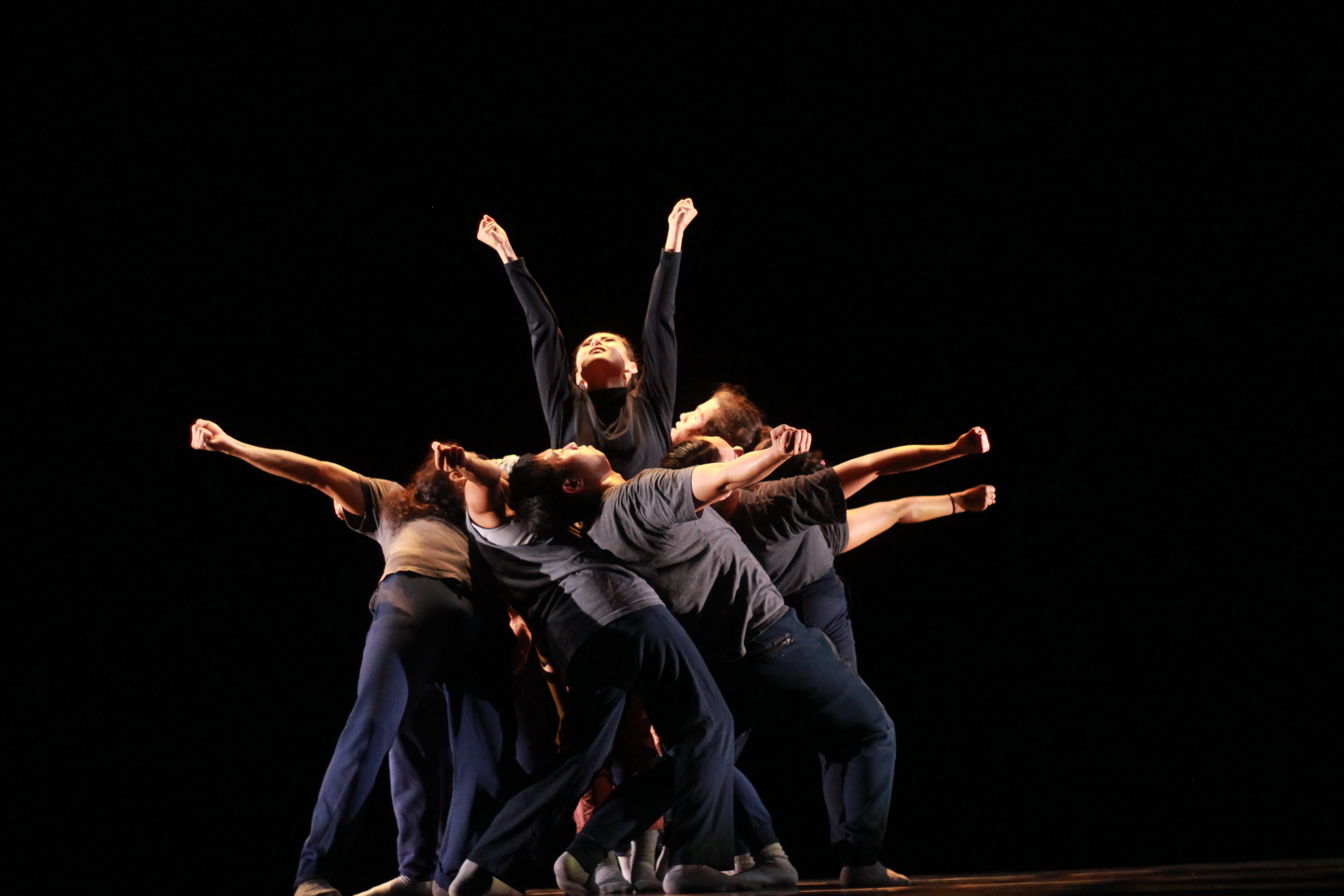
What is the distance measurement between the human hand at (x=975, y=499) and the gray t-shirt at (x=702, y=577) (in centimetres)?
74

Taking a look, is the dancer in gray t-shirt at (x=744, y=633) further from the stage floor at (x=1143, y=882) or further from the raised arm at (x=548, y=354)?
the raised arm at (x=548, y=354)

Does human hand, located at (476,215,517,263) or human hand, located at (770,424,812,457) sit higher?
human hand, located at (476,215,517,263)

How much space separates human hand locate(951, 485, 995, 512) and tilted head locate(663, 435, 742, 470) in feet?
2.28

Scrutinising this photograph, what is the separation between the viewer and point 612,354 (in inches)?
111

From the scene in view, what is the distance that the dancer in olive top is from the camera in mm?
2725

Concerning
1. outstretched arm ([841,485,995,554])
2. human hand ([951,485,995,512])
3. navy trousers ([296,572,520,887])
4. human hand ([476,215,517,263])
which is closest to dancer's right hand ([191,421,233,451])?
navy trousers ([296,572,520,887])

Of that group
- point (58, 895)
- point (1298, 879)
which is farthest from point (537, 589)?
point (58, 895)

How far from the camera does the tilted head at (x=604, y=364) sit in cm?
282

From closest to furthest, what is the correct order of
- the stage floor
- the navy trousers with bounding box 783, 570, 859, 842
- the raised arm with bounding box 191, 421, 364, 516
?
the stage floor < the raised arm with bounding box 191, 421, 364, 516 < the navy trousers with bounding box 783, 570, 859, 842

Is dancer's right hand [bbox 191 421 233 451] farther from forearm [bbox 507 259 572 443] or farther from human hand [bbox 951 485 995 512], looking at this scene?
human hand [bbox 951 485 995 512]

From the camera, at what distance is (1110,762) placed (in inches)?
126

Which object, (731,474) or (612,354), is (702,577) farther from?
(612,354)

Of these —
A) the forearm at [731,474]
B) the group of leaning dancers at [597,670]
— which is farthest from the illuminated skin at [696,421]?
the forearm at [731,474]

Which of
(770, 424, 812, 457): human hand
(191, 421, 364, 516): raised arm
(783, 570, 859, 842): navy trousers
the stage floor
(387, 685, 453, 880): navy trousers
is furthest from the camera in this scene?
(783, 570, 859, 842): navy trousers
